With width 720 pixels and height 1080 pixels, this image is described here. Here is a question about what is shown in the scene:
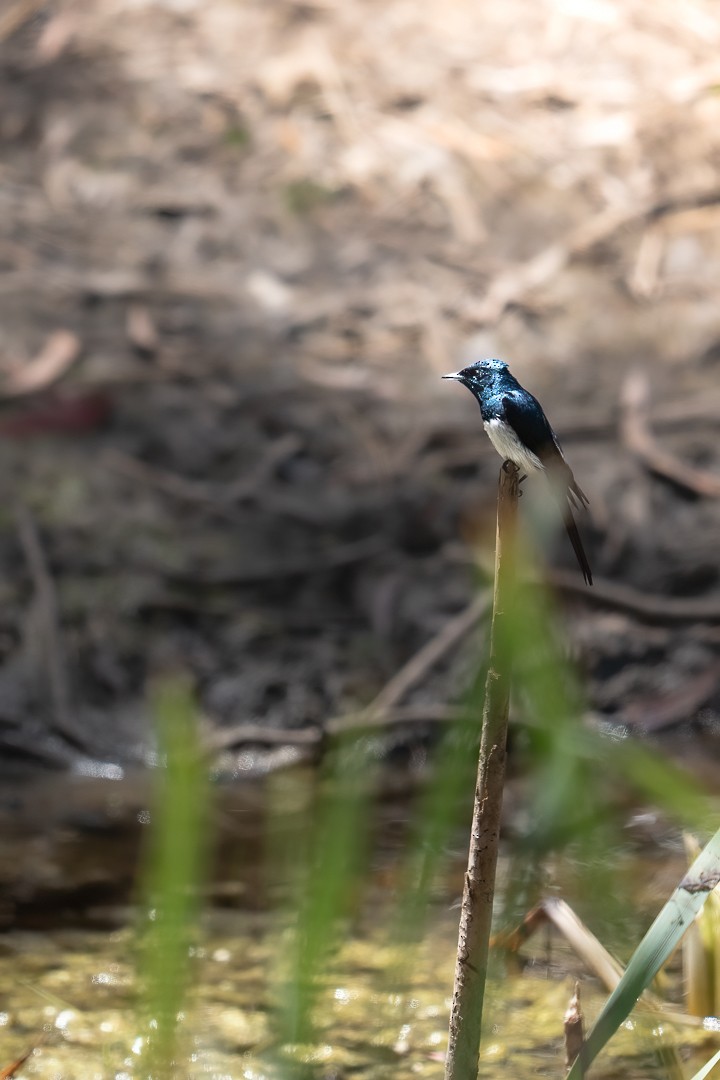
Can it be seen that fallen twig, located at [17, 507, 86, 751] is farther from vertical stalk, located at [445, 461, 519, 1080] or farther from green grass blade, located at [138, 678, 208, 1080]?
green grass blade, located at [138, 678, 208, 1080]

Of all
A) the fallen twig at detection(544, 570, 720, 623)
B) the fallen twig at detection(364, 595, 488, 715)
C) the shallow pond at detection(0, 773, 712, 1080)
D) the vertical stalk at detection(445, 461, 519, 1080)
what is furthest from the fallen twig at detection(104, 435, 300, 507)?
the vertical stalk at detection(445, 461, 519, 1080)

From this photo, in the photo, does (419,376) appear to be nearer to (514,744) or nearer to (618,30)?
(514,744)

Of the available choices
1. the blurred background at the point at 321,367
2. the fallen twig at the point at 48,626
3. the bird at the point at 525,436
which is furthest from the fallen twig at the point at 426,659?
the bird at the point at 525,436

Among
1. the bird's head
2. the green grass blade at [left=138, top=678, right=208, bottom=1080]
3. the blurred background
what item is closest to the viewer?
the green grass blade at [left=138, top=678, right=208, bottom=1080]

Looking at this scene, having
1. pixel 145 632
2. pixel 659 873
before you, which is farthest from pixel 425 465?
pixel 659 873

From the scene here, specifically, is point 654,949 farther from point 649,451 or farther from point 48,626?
point 649,451

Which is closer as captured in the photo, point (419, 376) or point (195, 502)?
point (195, 502)
